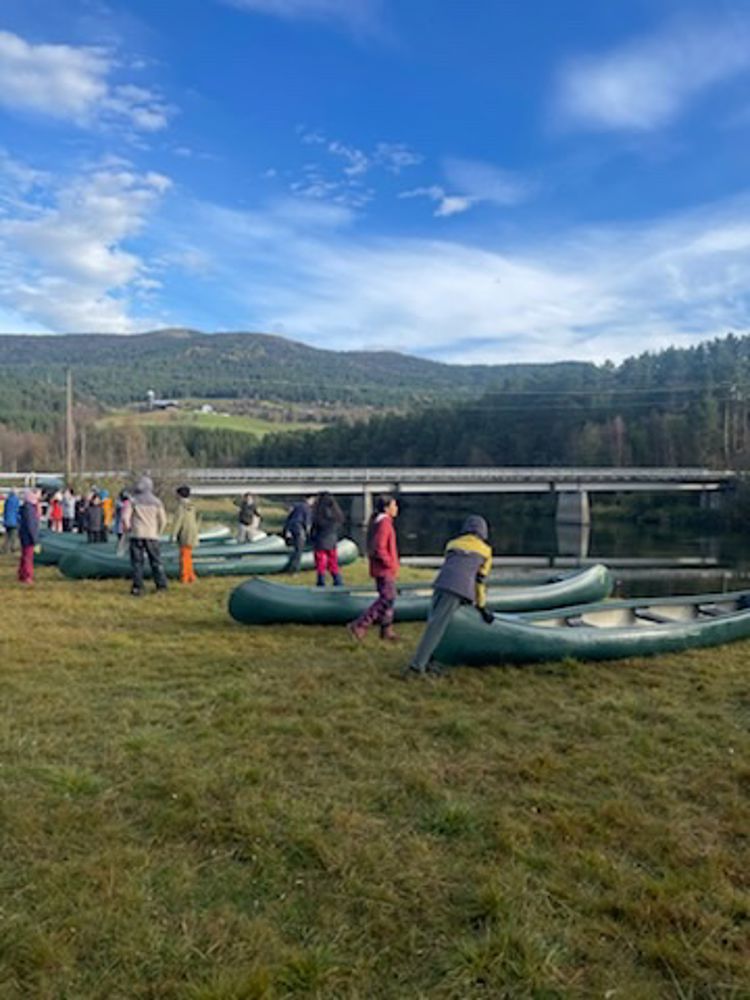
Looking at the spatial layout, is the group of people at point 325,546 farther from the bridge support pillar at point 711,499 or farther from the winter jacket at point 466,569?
the bridge support pillar at point 711,499

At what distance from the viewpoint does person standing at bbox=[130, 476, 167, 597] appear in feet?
39.9

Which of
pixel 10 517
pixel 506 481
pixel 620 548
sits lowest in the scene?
pixel 620 548

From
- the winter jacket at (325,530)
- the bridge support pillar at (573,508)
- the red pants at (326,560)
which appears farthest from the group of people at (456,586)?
the bridge support pillar at (573,508)

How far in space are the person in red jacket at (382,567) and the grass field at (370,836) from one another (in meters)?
1.77

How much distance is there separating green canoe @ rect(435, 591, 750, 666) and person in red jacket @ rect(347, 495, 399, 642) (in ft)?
4.40

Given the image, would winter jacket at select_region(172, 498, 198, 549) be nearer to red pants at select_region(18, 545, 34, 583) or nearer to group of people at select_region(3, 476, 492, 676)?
group of people at select_region(3, 476, 492, 676)

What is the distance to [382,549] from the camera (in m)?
9.01

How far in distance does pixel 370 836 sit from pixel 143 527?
29.4 feet

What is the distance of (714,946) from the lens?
323 centimetres

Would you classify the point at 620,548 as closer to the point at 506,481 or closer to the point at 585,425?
the point at 506,481

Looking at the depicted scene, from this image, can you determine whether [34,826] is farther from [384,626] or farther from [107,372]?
[107,372]

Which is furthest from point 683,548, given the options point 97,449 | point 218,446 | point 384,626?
point 218,446

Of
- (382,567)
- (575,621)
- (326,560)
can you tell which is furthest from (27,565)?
(575,621)

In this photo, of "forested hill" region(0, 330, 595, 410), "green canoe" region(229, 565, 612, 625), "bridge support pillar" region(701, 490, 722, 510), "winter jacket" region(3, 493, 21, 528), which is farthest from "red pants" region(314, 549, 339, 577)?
"forested hill" region(0, 330, 595, 410)
